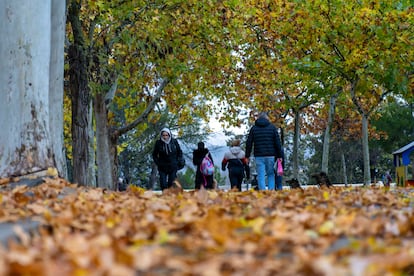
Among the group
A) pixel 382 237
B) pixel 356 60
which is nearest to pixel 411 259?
pixel 382 237

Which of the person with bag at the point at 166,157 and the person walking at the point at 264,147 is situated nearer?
the person walking at the point at 264,147

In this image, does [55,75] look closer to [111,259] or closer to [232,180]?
[232,180]

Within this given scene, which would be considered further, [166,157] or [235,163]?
[235,163]

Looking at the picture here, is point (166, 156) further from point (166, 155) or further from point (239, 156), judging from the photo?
point (239, 156)

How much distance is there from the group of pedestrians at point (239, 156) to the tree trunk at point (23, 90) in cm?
390

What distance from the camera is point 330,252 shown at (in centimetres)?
383

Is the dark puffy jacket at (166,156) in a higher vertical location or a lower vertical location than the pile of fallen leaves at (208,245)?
higher

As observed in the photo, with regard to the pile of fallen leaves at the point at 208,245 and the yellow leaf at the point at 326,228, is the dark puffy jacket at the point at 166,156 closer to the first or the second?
the pile of fallen leaves at the point at 208,245

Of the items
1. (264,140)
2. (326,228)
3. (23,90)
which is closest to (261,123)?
(264,140)

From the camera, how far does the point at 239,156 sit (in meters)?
17.8

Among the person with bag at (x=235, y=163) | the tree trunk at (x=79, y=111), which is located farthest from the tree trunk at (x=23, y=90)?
the tree trunk at (x=79, y=111)

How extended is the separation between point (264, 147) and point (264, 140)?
0.14m

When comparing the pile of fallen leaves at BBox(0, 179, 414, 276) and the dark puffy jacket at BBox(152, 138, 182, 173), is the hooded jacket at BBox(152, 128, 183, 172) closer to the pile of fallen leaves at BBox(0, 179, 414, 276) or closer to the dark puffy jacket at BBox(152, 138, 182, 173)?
the dark puffy jacket at BBox(152, 138, 182, 173)

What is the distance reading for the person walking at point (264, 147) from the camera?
15250 millimetres
